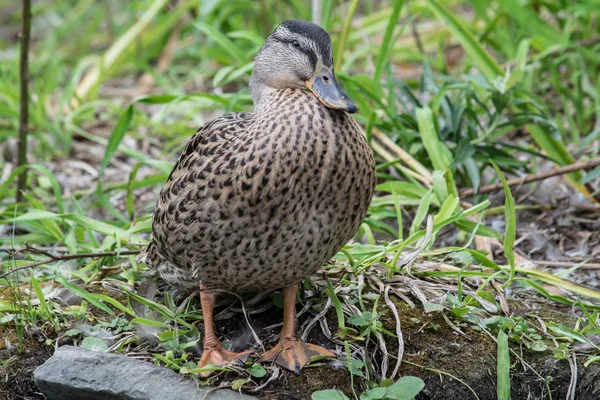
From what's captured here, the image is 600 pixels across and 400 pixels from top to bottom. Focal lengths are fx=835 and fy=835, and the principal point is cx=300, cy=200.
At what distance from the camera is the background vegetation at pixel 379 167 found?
3.21 metres

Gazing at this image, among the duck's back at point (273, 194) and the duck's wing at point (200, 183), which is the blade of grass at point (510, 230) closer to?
the duck's back at point (273, 194)

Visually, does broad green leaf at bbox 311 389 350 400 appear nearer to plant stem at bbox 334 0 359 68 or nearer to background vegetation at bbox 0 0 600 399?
background vegetation at bbox 0 0 600 399

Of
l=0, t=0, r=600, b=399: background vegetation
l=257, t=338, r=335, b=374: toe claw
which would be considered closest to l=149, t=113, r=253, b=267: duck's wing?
l=0, t=0, r=600, b=399: background vegetation

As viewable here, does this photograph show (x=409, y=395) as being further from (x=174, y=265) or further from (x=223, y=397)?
(x=174, y=265)

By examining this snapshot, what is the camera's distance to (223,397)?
2785 mm

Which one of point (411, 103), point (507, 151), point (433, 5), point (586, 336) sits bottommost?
point (586, 336)

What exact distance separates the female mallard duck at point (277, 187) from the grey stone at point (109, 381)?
177mm

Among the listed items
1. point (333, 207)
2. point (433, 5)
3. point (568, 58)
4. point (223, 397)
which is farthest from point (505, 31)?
point (223, 397)

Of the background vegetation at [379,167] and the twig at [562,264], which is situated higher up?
the background vegetation at [379,167]

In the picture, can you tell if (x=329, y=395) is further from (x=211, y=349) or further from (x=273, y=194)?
(x=273, y=194)

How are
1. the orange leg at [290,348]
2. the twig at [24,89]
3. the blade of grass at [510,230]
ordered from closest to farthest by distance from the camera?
the orange leg at [290,348] < the blade of grass at [510,230] < the twig at [24,89]

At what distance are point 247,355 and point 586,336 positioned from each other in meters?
1.29

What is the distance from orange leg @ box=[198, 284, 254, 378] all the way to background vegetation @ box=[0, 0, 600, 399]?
0.23ft

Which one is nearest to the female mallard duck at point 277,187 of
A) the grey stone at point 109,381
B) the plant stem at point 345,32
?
the grey stone at point 109,381
